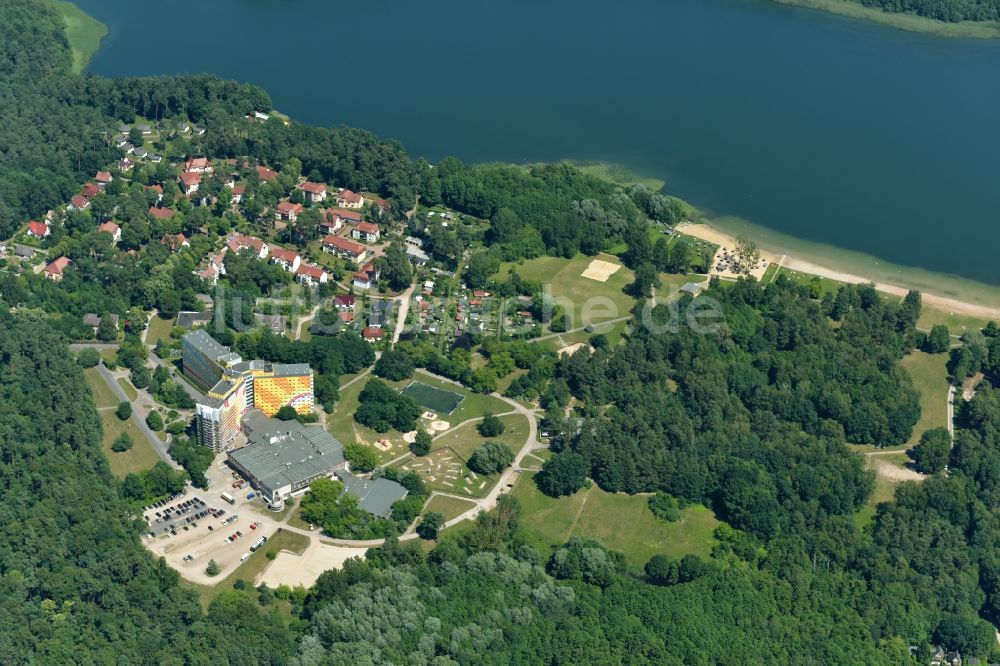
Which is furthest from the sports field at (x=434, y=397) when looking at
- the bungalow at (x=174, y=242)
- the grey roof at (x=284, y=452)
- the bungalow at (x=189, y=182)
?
the bungalow at (x=189, y=182)

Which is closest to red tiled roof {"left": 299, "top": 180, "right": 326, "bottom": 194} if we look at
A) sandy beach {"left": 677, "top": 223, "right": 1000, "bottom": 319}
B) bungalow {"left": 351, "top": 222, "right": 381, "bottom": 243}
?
bungalow {"left": 351, "top": 222, "right": 381, "bottom": 243}

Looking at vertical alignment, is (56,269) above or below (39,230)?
below

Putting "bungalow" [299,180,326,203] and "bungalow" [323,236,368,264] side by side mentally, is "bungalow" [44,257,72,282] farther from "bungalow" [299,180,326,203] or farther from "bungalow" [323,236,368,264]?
"bungalow" [299,180,326,203]

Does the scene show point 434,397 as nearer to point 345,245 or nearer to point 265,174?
point 345,245

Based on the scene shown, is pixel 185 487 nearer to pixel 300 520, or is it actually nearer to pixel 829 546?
pixel 300 520

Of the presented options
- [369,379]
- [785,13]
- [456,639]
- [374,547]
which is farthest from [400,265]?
[785,13]

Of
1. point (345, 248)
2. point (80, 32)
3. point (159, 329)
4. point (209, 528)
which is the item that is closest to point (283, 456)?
point (209, 528)

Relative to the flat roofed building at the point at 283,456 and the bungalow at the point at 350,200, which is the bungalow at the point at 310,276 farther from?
the flat roofed building at the point at 283,456
